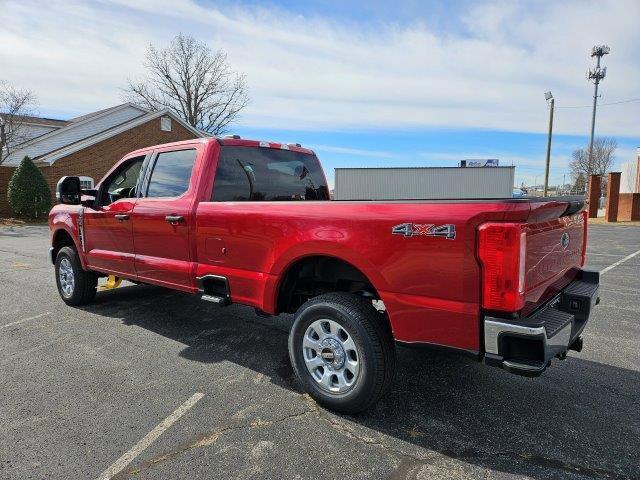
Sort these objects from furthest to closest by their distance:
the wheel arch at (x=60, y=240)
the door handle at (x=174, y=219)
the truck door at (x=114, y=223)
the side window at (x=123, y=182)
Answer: the wheel arch at (x=60, y=240), the side window at (x=123, y=182), the truck door at (x=114, y=223), the door handle at (x=174, y=219)

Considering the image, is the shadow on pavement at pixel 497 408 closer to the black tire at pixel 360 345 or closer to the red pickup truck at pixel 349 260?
the black tire at pixel 360 345

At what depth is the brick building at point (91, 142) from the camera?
23.9 meters

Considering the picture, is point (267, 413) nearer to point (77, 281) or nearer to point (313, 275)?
point (313, 275)

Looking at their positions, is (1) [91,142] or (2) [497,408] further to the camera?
(1) [91,142]

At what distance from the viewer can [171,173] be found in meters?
4.57

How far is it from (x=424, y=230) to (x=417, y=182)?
38.5 metres

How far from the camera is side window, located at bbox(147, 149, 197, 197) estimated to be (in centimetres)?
438

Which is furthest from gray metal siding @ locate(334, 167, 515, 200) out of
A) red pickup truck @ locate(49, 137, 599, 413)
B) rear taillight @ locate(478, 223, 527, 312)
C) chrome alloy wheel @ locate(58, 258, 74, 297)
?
rear taillight @ locate(478, 223, 527, 312)

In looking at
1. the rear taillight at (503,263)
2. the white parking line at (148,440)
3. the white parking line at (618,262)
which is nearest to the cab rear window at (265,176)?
the white parking line at (148,440)

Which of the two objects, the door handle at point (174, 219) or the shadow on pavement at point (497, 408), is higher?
the door handle at point (174, 219)

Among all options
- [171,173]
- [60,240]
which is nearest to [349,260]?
[171,173]

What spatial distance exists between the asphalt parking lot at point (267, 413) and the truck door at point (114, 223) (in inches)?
29.7

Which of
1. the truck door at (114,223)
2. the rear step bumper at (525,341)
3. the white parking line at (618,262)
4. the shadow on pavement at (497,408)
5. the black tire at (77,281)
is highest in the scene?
the truck door at (114,223)

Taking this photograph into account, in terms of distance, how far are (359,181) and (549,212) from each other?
1449 inches
